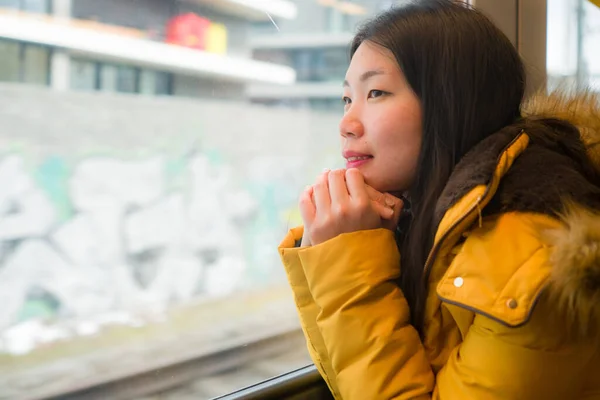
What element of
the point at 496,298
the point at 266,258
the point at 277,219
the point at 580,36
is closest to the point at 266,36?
the point at 277,219

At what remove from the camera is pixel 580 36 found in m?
3.06

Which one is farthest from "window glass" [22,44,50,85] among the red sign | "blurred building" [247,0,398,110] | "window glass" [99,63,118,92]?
"blurred building" [247,0,398,110]

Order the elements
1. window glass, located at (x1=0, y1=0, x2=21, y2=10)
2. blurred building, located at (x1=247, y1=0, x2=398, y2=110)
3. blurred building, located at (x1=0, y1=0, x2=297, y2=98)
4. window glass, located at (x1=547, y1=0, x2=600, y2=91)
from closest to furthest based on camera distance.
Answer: window glass, located at (x1=0, y1=0, x2=21, y2=10)
blurred building, located at (x1=0, y1=0, x2=297, y2=98)
blurred building, located at (x1=247, y1=0, x2=398, y2=110)
window glass, located at (x1=547, y1=0, x2=600, y2=91)

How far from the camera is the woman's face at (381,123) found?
103 centimetres

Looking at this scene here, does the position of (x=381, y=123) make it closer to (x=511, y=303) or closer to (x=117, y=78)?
(x=511, y=303)

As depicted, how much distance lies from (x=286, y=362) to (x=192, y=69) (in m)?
1.30

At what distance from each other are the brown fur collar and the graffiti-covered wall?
1535 millimetres

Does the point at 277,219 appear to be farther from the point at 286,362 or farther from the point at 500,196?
the point at 500,196

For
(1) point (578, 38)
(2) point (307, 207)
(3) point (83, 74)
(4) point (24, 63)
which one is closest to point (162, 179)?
(3) point (83, 74)

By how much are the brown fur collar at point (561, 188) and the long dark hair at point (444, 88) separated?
0.07 meters

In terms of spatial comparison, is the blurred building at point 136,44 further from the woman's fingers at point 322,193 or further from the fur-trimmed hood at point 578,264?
the fur-trimmed hood at point 578,264

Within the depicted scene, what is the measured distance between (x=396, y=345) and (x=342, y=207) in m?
0.26

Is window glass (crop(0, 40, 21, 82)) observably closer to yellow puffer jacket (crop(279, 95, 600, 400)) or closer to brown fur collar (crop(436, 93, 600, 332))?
yellow puffer jacket (crop(279, 95, 600, 400))

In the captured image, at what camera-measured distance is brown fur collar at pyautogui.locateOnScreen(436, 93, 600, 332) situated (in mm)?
743
